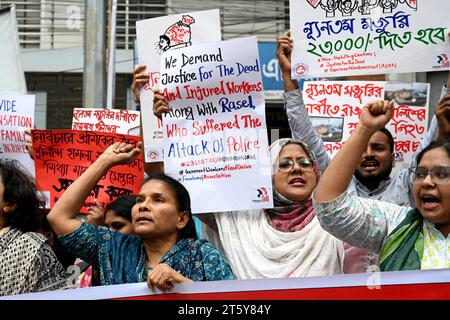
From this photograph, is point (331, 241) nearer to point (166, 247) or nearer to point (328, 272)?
point (328, 272)

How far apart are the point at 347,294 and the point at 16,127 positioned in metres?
2.95

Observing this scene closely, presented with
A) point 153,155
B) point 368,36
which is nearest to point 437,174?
point 368,36

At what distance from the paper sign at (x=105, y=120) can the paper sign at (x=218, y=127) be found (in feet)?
6.86

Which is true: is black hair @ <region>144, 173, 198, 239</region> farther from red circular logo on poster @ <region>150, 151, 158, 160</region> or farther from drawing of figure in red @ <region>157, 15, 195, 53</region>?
drawing of figure in red @ <region>157, 15, 195, 53</region>

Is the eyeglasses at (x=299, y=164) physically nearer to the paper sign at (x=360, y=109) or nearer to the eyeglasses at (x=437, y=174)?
the eyeglasses at (x=437, y=174)

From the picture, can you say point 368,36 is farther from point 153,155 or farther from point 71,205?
point 71,205

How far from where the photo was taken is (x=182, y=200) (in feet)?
11.8

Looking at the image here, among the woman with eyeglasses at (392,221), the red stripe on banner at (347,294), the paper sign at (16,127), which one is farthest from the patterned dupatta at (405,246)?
the paper sign at (16,127)

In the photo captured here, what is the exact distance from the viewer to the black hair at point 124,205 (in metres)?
4.54

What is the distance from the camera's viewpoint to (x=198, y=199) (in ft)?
12.7

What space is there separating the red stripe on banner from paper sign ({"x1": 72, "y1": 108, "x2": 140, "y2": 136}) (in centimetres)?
308

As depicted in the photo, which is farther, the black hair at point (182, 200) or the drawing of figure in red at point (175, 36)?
the drawing of figure in red at point (175, 36)
